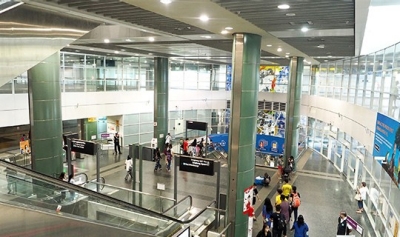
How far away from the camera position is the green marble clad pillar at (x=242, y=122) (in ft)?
28.5

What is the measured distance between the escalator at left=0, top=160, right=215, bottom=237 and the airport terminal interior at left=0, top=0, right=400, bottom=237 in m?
0.03

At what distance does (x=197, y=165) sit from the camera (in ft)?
31.5

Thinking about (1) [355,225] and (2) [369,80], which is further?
(2) [369,80]

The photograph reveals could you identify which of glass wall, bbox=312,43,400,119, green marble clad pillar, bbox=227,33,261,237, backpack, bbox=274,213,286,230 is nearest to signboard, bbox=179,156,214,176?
green marble clad pillar, bbox=227,33,261,237

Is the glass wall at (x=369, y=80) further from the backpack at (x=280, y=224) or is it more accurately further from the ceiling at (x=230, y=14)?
the backpack at (x=280, y=224)

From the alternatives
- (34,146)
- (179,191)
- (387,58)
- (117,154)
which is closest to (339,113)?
(387,58)

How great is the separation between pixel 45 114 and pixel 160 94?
33.8ft

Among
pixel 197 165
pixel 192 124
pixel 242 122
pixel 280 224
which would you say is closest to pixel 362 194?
pixel 280 224

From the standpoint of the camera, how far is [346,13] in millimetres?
6000

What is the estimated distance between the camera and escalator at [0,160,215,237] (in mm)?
5090

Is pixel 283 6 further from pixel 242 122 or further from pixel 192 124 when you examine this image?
pixel 192 124

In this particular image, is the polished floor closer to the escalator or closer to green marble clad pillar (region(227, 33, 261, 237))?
green marble clad pillar (region(227, 33, 261, 237))

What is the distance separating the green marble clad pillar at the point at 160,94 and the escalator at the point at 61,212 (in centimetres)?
1270

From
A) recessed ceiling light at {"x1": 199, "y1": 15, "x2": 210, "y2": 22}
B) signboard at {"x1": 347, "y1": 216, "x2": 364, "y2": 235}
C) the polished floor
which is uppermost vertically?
recessed ceiling light at {"x1": 199, "y1": 15, "x2": 210, "y2": 22}
